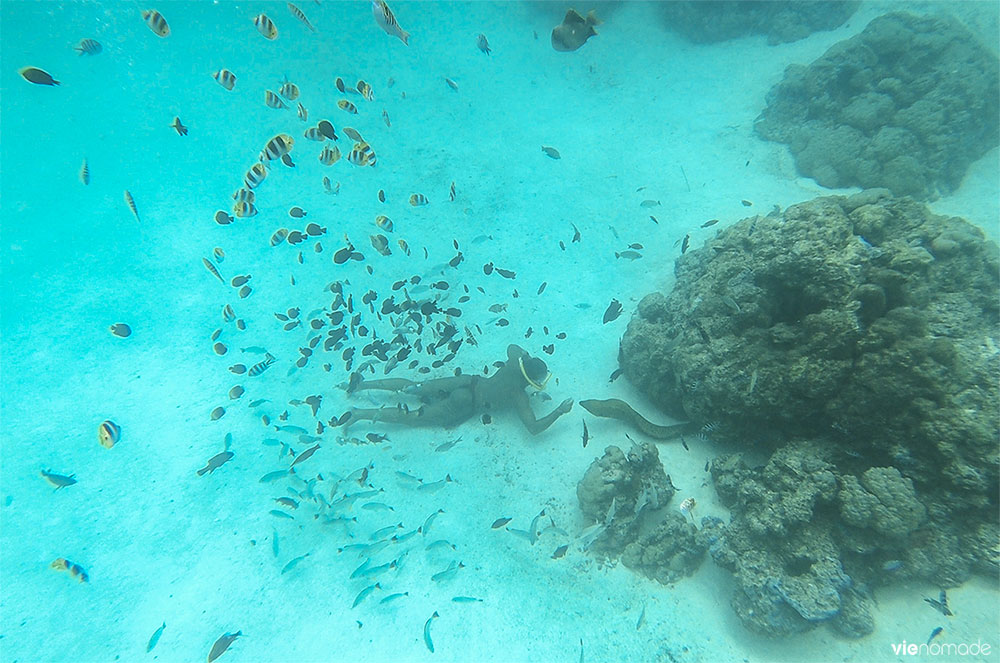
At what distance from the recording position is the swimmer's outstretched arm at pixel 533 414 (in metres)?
7.57

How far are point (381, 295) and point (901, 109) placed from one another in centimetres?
1418

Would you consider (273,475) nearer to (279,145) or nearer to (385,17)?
(279,145)

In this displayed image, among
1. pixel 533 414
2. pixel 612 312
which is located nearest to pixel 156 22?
pixel 533 414

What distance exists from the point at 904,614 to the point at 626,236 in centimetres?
908

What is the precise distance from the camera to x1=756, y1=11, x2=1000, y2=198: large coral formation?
10.2 m

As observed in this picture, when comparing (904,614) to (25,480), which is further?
(25,480)

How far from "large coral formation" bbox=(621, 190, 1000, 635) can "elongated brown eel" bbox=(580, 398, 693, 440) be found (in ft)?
2.81

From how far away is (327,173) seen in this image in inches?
669

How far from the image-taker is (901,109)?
10883 mm

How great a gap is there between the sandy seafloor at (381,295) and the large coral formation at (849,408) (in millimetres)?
609

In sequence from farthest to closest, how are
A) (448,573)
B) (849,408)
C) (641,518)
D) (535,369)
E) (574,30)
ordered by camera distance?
1. (535,369)
2. (574,30)
3. (448,573)
4. (641,518)
5. (849,408)

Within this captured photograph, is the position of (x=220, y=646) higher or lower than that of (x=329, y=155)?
lower

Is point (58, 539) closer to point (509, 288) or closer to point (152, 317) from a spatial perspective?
point (152, 317)

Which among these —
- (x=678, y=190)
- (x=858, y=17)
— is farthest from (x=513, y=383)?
(x=858, y=17)
